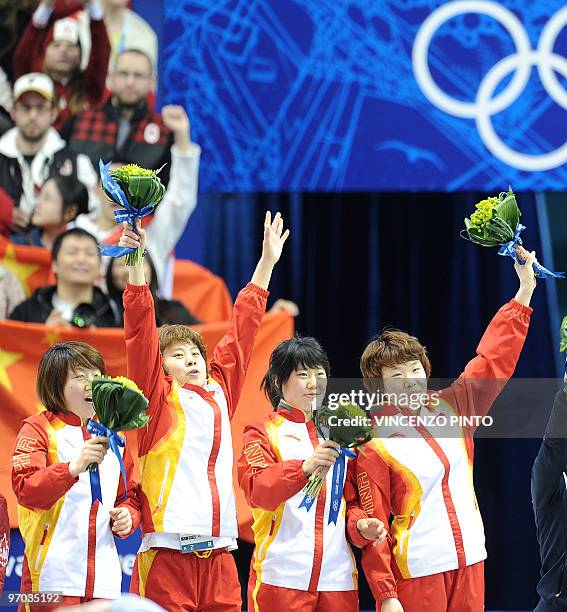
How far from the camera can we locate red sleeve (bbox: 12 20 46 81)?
23.4 ft

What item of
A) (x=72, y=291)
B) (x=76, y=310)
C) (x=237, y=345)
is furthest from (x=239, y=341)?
(x=72, y=291)

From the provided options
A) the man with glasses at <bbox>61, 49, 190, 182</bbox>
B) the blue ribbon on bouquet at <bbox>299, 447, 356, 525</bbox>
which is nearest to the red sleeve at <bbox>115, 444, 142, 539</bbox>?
the blue ribbon on bouquet at <bbox>299, 447, 356, 525</bbox>

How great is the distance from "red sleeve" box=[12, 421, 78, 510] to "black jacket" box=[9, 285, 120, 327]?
221cm

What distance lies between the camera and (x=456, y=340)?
734 centimetres

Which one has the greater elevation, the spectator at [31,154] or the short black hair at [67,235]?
the spectator at [31,154]

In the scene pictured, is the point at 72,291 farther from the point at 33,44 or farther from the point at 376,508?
the point at 376,508

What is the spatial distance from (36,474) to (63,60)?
12.8 ft

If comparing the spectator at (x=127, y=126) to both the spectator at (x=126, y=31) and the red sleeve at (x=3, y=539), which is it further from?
the red sleeve at (x=3, y=539)

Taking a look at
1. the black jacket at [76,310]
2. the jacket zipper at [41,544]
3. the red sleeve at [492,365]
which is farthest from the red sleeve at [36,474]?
the black jacket at [76,310]

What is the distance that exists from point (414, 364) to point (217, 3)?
138 inches

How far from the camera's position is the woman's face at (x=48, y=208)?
22.5ft

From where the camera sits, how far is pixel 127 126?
7.10 meters

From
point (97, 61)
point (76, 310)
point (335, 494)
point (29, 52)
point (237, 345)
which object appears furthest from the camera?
point (97, 61)

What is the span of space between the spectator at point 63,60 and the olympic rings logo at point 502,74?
6.27ft
